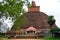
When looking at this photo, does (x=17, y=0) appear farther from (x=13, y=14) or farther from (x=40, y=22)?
(x=40, y=22)

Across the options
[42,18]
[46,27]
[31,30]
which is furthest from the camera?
[42,18]

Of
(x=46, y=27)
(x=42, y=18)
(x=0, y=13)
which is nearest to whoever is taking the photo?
(x=0, y=13)

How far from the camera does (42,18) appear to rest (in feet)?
174

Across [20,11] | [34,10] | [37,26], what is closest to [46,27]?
[37,26]

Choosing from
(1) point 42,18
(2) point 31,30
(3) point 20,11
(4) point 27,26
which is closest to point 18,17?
(3) point 20,11

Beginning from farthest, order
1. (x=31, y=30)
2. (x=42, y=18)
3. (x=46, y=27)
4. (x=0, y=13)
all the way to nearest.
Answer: (x=42, y=18) → (x=46, y=27) → (x=31, y=30) → (x=0, y=13)

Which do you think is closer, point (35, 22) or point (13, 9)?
point (13, 9)

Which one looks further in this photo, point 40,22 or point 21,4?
point 40,22

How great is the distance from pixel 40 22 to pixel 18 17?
34.3 m

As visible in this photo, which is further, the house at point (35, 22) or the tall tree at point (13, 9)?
the house at point (35, 22)

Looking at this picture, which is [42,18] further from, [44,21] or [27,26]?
[27,26]

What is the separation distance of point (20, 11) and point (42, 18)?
3551cm

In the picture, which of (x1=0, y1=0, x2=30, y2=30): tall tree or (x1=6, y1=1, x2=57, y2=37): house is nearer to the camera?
(x1=0, y1=0, x2=30, y2=30): tall tree

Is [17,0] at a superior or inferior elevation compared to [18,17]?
superior
